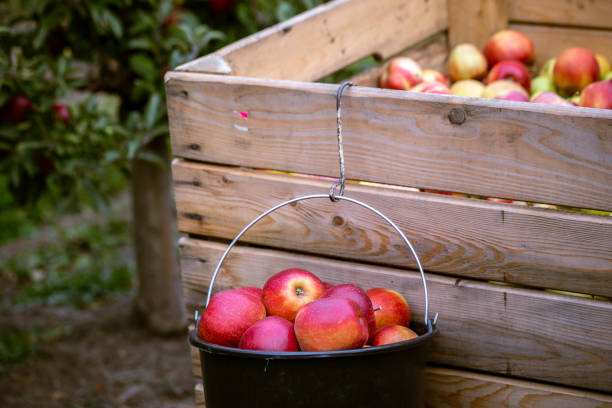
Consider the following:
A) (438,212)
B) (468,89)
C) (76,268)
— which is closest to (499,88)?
(468,89)

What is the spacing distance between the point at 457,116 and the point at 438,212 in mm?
209

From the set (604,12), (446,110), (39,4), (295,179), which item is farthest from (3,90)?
(604,12)

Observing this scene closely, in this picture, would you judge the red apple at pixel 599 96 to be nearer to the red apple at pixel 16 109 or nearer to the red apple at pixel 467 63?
→ the red apple at pixel 467 63

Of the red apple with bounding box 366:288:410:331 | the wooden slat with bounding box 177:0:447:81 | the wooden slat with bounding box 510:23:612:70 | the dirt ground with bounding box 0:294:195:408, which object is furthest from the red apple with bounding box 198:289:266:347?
the wooden slat with bounding box 510:23:612:70

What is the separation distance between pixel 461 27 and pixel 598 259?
1.41m

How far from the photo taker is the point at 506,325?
1364 mm

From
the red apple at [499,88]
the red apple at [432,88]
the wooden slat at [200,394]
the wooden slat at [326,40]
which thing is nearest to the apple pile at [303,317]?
the wooden slat at [200,394]

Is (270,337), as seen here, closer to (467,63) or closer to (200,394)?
(200,394)

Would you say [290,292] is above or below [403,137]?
below

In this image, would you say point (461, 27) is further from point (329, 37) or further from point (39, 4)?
point (39, 4)

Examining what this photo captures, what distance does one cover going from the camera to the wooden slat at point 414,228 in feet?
4.20

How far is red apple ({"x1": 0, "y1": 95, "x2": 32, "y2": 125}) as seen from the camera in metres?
2.21

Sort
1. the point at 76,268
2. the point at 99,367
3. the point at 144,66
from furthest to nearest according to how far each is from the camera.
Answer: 1. the point at 76,268
2. the point at 99,367
3. the point at 144,66

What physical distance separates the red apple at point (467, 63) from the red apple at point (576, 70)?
30cm
